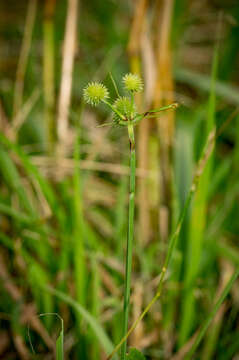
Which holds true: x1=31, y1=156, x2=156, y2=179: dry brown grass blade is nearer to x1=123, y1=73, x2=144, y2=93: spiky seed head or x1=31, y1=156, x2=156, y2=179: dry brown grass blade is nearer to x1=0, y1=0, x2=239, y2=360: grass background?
x1=0, y1=0, x2=239, y2=360: grass background

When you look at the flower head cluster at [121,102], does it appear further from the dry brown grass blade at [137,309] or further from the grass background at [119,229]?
the dry brown grass blade at [137,309]

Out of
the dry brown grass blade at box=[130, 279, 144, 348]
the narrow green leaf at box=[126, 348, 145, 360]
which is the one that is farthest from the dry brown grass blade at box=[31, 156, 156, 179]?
the narrow green leaf at box=[126, 348, 145, 360]

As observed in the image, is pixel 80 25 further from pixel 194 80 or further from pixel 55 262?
pixel 55 262

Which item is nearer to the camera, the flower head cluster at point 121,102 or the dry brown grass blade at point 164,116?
the flower head cluster at point 121,102

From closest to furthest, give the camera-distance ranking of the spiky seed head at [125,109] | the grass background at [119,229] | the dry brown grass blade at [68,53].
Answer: the spiky seed head at [125,109] → the grass background at [119,229] → the dry brown grass blade at [68,53]

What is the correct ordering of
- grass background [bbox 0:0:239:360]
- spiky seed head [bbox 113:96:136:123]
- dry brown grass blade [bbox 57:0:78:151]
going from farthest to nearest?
dry brown grass blade [bbox 57:0:78:151] → grass background [bbox 0:0:239:360] → spiky seed head [bbox 113:96:136:123]

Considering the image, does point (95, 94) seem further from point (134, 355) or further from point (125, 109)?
point (134, 355)

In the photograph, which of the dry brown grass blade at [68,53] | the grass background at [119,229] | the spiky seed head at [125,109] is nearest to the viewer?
the spiky seed head at [125,109]

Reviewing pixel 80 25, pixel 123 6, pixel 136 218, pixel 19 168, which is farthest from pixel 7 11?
pixel 136 218

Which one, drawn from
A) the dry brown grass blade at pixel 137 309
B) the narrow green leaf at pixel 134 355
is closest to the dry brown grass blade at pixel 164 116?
the dry brown grass blade at pixel 137 309
